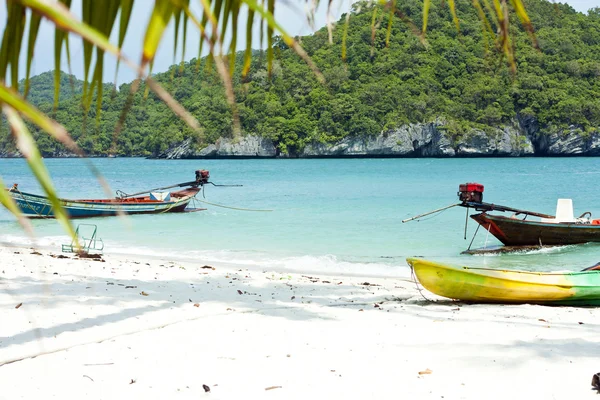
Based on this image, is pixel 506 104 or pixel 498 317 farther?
pixel 506 104

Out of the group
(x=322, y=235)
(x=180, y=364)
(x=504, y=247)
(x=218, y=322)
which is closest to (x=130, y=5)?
(x=180, y=364)

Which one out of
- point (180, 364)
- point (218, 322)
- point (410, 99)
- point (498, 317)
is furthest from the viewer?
point (410, 99)

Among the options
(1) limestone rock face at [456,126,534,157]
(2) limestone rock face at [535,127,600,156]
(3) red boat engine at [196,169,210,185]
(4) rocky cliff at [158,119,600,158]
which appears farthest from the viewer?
(4) rocky cliff at [158,119,600,158]

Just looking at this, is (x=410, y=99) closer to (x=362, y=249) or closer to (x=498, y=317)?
(x=362, y=249)

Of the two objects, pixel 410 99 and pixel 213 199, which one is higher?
pixel 410 99

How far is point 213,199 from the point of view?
31609mm

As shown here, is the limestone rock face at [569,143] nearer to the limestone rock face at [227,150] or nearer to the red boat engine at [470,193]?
the limestone rock face at [227,150]

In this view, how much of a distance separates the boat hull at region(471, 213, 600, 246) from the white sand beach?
6888 mm

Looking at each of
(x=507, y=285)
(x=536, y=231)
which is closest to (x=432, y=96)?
(x=536, y=231)

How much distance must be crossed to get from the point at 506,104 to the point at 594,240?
7651 cm

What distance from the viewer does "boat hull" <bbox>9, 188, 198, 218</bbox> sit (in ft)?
59.3

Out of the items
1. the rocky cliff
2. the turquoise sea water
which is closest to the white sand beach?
the turquoise sea water

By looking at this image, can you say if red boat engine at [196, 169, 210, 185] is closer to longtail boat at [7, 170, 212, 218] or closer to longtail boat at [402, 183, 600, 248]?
longtail boat at [7, 170, 212, 218]

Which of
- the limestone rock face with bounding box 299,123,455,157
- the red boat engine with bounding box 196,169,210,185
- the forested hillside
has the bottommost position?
the red boat engine with bounding box 196,169,210,185
